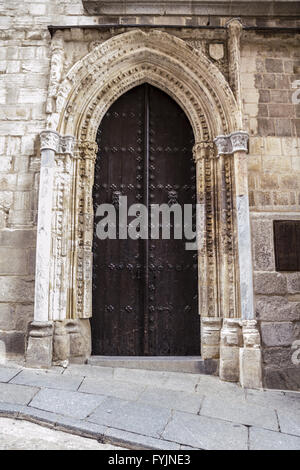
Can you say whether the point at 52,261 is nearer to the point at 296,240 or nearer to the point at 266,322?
the point at 266,322

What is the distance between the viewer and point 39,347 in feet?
11.2

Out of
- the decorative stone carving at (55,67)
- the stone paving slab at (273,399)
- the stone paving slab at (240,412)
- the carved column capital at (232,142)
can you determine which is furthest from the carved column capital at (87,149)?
the stone paving slab at (273,399)

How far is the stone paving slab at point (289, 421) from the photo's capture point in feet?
7.69

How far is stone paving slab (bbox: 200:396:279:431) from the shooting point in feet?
8.05

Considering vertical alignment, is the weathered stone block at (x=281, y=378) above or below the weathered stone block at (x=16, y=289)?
below

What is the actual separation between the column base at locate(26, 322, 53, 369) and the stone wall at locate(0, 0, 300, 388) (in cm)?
29

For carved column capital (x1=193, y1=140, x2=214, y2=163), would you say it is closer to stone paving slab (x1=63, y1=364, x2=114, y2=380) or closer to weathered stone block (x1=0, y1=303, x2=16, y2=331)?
stone paving slab (x1=63, y1=364, x2=114, y2=380)

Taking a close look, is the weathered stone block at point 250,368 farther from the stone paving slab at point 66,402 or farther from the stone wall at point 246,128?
the stone paving slab at point 66,402

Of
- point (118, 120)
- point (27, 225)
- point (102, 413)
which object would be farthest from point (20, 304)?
point (118, 120)

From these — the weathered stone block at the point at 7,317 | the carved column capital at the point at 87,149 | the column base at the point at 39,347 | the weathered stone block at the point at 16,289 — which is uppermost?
the carved column capital at the point at 87,149

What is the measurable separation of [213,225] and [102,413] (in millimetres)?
2336

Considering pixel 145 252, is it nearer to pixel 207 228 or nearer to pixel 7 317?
pixel 207 228

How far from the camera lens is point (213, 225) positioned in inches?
154

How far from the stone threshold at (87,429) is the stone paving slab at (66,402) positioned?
2.6 inches
